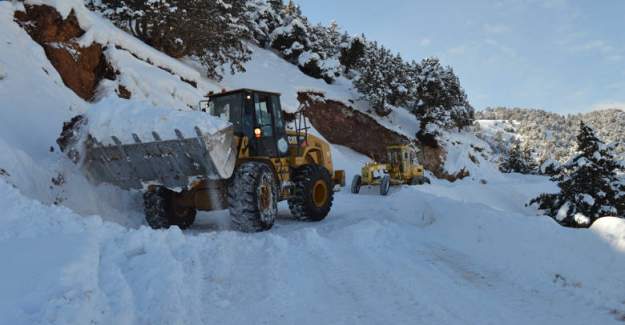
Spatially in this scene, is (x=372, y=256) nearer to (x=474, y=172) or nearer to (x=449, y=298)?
(x=449, y=298)

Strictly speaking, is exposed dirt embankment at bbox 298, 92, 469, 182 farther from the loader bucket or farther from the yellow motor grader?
the loader bucket

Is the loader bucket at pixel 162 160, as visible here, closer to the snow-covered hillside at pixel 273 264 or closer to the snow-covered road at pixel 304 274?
the snow-covered hillside at pixel 273 264

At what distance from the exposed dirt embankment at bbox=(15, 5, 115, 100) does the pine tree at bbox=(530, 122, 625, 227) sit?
1638 cm

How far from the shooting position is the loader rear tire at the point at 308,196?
962 cm

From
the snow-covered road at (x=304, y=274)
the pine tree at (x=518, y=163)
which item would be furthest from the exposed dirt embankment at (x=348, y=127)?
the pine tree at (x=518, y=163)

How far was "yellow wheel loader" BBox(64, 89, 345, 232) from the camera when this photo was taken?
7.26m

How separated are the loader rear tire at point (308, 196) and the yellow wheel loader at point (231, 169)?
21mm

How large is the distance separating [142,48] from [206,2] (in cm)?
525

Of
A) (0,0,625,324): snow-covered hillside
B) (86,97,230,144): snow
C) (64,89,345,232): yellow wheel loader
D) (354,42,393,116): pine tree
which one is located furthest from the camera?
(354,42,393,116): pine tree

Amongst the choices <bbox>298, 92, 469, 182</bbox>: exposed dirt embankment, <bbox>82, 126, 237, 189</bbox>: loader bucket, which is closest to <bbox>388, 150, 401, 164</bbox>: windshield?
<bbox>298, 92, 469, 182</bbox>: exposed dirt embankment

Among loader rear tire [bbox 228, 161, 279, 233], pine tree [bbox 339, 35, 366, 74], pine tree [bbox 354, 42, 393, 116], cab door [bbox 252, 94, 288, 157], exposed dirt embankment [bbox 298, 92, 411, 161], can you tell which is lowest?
loader rear tire [bbox 228, 161, 279, 233]

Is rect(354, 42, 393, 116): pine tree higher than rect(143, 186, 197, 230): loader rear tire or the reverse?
higher

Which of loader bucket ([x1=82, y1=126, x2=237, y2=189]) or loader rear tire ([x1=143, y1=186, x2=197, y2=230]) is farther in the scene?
loader rear tire ([x1=143, y1=186, x2=197, y2=230])

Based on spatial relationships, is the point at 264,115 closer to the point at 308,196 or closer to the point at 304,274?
the point at 308,196
